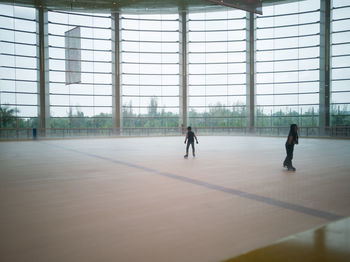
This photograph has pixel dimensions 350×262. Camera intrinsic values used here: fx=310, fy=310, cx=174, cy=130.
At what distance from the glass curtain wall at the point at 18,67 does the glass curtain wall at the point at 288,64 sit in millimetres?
24423

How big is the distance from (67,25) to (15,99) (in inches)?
381

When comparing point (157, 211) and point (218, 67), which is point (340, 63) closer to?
point (218, 67)

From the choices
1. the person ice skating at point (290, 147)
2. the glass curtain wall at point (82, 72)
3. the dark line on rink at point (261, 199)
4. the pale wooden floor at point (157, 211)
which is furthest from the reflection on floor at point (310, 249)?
the glass curtain wall at point (82, 72)

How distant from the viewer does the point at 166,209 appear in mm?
5398

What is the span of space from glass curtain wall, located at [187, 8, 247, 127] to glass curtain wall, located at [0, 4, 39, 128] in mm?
17197

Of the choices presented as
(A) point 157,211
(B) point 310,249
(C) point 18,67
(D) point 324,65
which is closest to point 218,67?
(D) point 324,65

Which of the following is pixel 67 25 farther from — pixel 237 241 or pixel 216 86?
pixel 237 241

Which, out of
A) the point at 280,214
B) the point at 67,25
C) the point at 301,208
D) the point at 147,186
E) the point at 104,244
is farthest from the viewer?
the point at 67,25

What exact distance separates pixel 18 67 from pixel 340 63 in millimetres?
32331

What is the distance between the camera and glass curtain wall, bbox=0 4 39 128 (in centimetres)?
3031

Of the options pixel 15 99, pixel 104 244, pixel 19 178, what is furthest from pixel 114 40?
pixel 104 244

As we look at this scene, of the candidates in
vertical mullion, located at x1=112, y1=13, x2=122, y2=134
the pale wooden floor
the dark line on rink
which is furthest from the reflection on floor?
vertical mullion, located at x1=112, y1=13, x2=122, y2=134

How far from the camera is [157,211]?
17.4 ft

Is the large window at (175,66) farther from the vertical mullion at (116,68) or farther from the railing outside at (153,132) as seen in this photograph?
the railing outside at (153,132)
